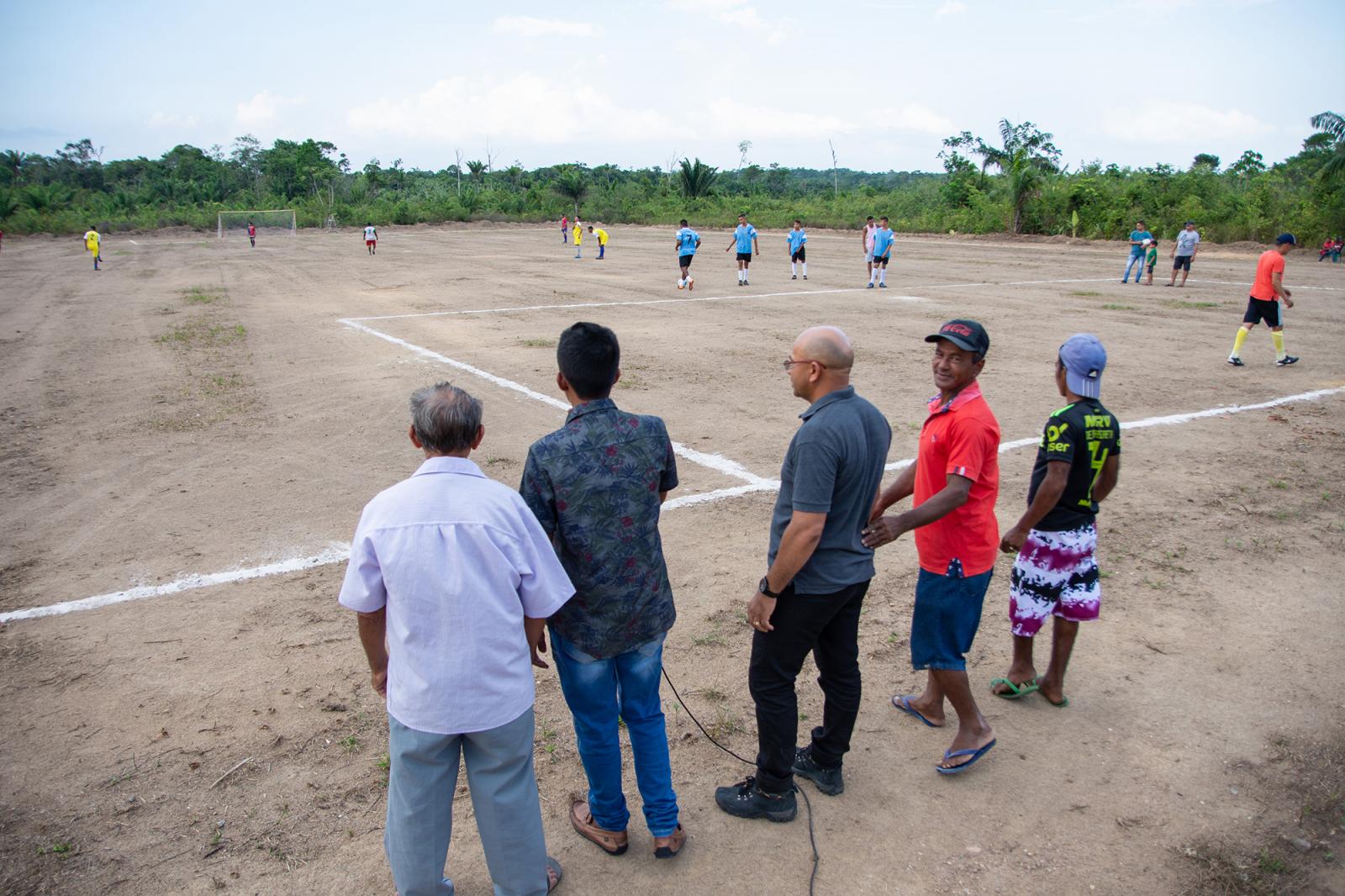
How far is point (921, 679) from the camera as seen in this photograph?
14.9ft

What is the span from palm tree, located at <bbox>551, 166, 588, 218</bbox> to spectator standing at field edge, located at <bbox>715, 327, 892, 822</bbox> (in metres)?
62.0

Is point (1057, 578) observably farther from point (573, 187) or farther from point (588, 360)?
point (573, 187)

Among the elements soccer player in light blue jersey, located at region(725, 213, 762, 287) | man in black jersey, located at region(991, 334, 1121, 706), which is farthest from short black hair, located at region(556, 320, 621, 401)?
soccer player in light blue jersey, located at region(725, 213, 762, 287)

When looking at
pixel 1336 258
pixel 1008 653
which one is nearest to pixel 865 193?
pixel 1336 258

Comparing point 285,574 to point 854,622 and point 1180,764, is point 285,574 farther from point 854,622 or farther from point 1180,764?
point 1180,764

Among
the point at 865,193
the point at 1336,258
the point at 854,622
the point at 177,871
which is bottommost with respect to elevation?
the point at 177,871

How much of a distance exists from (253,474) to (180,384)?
4.65 metres

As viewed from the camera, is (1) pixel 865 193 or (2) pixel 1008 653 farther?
(1) pixel 865 193

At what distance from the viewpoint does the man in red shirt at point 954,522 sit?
11.2 feet

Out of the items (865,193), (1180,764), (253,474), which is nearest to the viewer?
(1180,764)

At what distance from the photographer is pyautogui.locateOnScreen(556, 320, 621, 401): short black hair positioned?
2832 mm

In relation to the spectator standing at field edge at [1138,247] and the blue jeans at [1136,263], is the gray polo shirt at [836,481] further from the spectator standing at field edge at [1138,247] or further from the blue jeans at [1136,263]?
the blue jeans at [1136,263]

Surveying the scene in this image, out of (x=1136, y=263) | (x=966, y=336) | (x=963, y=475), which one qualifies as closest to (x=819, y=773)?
(x=963, y=475)

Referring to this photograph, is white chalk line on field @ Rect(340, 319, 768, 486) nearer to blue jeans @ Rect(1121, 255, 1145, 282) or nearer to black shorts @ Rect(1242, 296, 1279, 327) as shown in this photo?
black shorts @ Rect(1242, 296, 1279, 327)
